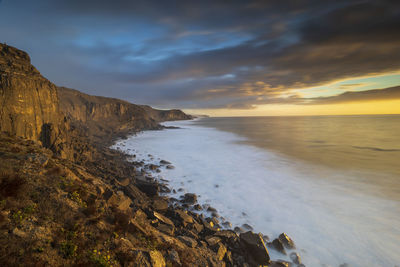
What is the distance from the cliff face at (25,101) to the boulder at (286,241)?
20594 mm

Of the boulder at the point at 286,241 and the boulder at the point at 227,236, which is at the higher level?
the boulder at the point at 227,236

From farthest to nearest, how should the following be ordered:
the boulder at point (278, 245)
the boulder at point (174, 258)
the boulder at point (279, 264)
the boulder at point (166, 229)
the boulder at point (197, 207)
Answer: the boulder at point (197, 207) < the boulder at point (278, 245) < the boulder at point (279, 264) < the boulder at point (166, 229) < the boulder at point (174, 258)

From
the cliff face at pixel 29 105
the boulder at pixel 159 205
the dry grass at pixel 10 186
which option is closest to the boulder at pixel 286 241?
the boulder at pixel 159 205

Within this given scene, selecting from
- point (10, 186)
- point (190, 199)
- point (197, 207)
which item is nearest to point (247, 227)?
point (197, 207)

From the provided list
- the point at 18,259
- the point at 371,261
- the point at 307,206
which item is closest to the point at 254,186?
the point at 307,206

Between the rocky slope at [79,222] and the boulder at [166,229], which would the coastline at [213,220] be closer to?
the rocky slope at [79,222]

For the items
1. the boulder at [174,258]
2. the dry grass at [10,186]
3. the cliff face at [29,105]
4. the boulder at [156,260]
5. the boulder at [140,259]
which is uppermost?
the cliff face at [29,105]

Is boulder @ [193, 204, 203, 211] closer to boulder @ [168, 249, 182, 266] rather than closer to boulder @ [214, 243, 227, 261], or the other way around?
boulder @ [214, 243, 227, 261]

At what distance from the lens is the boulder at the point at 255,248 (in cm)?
852

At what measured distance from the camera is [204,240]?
8.99 meters

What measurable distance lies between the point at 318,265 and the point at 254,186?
890 cm

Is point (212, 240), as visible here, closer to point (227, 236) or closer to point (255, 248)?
point (227, 236)

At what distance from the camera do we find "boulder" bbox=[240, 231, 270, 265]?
27.9ft

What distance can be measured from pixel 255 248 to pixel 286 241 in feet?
8.98
